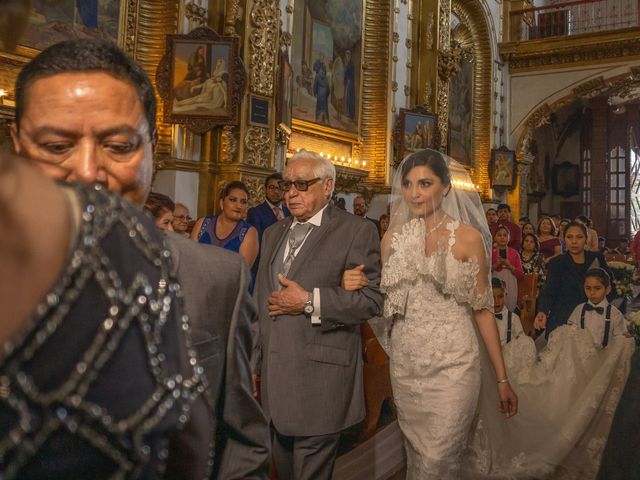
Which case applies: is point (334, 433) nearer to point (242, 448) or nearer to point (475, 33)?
point (242, 448)

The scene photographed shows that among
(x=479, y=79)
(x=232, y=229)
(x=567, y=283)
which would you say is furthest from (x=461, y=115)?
(x=232, y=229)

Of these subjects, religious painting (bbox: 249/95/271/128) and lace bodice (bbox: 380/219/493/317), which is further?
religious painting (bbox: 249/95/271/128)

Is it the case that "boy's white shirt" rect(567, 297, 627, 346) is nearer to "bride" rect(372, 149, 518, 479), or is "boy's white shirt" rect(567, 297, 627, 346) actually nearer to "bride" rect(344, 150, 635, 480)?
"bride" rect(344, 150, 635, 480)

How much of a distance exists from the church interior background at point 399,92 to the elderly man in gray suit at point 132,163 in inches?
4.8

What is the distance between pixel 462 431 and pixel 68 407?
2.93 metres

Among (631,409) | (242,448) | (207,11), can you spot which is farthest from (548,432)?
(207,11)

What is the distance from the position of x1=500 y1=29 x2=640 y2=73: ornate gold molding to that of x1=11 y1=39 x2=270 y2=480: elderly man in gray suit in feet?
57.1

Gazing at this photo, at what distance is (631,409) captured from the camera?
12.9 feet

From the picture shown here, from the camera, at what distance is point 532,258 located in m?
8.32

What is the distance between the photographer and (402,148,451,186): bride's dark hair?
3.39m

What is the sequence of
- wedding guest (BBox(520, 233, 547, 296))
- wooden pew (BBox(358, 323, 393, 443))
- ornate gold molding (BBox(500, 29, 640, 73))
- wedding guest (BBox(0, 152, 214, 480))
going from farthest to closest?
ornate gold molding (BBox(500, 29, 640, 73)) < wedding guest (BBox(520, 233, 547, 296)) < wooden pew (BBox(358, 323, 393, 443)) < wedding guest (BBox(0, 152, 214, 480))

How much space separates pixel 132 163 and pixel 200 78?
6.72m

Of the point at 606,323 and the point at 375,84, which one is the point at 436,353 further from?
the point at 375,84

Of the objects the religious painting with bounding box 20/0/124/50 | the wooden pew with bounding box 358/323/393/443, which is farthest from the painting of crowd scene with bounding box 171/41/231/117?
the wooden pew with bounding box 358/323/393/443
